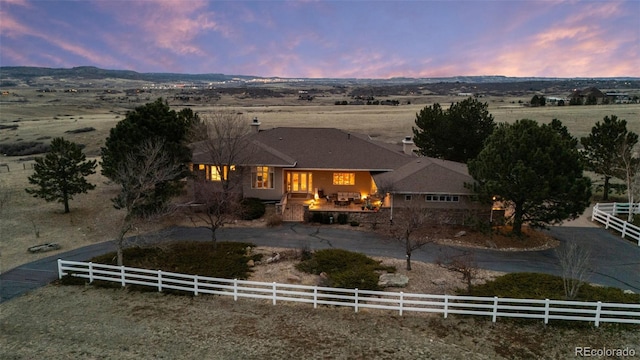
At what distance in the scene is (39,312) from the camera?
15758mm

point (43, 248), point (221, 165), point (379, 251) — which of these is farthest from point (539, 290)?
point (43, 248)

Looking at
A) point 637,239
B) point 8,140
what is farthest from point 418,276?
point 8,140

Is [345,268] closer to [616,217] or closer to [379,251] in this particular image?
[379,251]

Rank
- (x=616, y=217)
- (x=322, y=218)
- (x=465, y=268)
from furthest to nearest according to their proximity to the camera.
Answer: (x=616, y=217), (x=322, y=218), (x=465, y=268)

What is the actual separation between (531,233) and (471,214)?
350cm

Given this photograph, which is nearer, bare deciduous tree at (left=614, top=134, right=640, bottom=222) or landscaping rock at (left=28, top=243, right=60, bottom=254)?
landscaping rock at (left=28, top=243, right=60, bottom=254)

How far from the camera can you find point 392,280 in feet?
59.1

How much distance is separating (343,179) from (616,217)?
17.9 m

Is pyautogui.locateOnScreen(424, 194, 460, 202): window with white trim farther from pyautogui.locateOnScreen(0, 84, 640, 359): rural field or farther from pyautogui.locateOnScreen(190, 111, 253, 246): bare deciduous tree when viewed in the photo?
pyautogui.locateOnScreen(190, 111, 253, 246): bare deciduous tree

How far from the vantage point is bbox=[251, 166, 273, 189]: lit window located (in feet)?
98.0

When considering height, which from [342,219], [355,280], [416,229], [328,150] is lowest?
[355,280]

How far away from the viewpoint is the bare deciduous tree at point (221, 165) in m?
24.1

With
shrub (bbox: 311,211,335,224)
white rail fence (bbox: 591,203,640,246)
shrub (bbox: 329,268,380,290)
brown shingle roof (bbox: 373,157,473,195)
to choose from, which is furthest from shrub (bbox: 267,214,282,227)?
white rail fence (bbox: 591,203,640,246)

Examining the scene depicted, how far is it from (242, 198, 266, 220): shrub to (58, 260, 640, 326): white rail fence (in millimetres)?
9488
